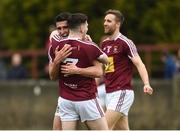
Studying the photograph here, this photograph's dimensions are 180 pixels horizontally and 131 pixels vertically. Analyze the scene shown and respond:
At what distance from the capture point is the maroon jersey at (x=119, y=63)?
1480 cm

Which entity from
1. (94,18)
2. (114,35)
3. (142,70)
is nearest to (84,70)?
(142,70)

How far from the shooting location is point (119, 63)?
1483 centimetres

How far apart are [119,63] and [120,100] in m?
0.57

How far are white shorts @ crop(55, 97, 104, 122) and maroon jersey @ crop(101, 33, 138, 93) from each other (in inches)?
80.7

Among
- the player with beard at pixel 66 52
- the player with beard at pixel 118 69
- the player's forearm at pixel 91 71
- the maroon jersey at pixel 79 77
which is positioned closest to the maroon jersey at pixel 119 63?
the player with beard at pixel 118 69

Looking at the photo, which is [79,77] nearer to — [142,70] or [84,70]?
[84,70]

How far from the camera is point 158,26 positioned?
24.6 metres

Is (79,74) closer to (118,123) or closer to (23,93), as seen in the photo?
(118,123)

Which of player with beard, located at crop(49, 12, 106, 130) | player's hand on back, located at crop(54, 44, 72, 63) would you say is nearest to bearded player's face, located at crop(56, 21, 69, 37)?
player with beard, located at crop(49, 12, 106, 130)

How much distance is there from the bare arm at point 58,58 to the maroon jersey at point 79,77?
7 cm

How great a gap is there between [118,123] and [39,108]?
25.4ft

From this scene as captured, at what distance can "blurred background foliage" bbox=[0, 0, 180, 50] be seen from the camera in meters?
24.7

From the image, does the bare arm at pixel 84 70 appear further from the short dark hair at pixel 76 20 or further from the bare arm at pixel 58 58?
the short dark hair at pixel 76 20

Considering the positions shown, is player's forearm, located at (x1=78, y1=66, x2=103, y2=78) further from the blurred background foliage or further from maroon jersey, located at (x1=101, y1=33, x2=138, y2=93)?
the blurred background foliage
